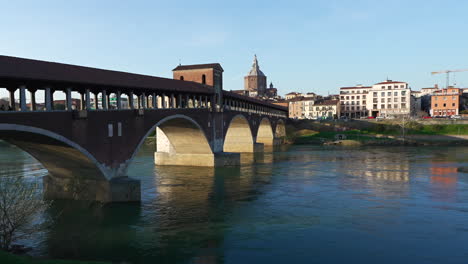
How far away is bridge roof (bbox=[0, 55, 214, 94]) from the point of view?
17.8 m

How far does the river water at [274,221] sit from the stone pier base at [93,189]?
85 cm

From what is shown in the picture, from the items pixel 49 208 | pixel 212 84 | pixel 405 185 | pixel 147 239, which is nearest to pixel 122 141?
pixel 49 208

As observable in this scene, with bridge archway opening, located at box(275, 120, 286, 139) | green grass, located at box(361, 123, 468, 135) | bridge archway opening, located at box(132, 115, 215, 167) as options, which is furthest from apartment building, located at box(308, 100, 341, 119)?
bridge archway opening, located at box(132, 115, 215, 167)

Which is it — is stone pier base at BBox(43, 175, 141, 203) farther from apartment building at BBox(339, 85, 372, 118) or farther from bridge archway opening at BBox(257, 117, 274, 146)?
apartment building at BBox(339, 85, 372, 118)

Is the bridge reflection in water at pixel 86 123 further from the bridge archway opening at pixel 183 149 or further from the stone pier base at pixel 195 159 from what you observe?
the stone pier base at pixel 195 159

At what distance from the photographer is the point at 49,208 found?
944 inches

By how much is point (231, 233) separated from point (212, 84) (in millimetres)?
28364

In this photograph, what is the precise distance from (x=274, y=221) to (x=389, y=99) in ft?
341

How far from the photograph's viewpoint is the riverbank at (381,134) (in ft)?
240

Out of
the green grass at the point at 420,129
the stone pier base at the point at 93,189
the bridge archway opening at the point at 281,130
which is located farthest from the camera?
the bridge archway opening at the point at 281,130

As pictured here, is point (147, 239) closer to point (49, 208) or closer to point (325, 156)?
point (49, 208)

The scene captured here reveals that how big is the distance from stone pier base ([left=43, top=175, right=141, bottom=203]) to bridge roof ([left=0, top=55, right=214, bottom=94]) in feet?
22.5

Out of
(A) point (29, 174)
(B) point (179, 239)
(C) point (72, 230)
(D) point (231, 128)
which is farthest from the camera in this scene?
(D) point (231, 128)

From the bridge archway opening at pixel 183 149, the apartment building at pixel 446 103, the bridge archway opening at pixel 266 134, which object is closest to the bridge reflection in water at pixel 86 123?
the bridge archway opening at pixel 183 149
